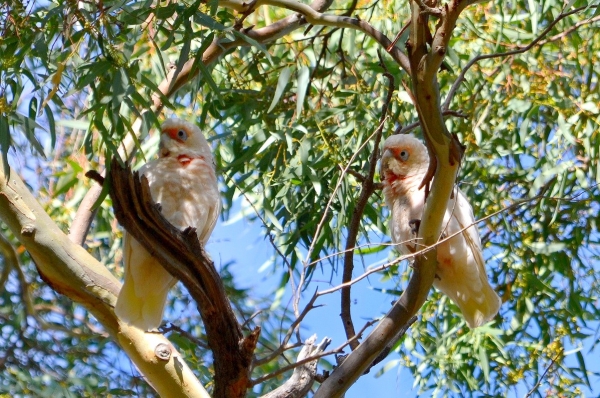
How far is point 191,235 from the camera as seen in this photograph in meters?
1.93

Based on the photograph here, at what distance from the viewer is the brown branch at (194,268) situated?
187cm

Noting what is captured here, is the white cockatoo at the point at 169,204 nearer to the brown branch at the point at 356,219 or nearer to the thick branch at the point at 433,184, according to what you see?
the brown branch at the point at 356,219

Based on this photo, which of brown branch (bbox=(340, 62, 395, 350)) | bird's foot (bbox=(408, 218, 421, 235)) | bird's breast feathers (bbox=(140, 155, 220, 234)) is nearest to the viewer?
brown branch (bbox=(340, 62, 395, 350))

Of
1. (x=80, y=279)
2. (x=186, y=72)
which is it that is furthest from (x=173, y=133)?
(x=80, y=279)

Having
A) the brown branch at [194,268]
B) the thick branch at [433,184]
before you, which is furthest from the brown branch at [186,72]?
the thick branch at [433,184]

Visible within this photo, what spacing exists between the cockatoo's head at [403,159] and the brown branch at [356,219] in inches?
9.2

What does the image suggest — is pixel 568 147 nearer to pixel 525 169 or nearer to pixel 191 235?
pixel 525 169

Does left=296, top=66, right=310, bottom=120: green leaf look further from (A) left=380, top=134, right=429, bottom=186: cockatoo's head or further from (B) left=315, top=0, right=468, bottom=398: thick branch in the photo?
(B) left=315, top=0, right=468, bottom=398: thick branch

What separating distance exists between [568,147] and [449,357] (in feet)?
2.86

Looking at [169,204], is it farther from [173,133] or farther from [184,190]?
[173,133]

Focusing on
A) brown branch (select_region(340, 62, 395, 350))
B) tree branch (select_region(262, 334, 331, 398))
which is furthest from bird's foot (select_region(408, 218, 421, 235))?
tree branch (select_region(262, 334, 331, 398))

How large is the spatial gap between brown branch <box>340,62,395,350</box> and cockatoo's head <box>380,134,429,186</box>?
9.2 inches

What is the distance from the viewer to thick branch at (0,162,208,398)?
2.27 meters

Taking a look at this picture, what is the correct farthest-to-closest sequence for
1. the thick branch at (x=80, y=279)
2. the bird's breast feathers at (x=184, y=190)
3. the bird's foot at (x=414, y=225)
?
the bird's breast feathers at (x=184, y=190)
the thick branch at (x=80, y=279)
the bird's foot at (x=414, y=225)
